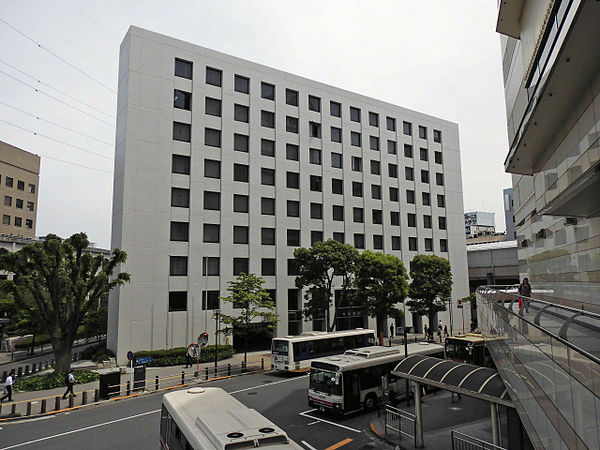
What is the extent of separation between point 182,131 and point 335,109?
65.1 feet

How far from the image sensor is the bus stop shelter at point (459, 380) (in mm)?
12471

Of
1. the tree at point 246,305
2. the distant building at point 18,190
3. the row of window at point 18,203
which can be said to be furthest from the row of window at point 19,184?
the tree at point 246,305

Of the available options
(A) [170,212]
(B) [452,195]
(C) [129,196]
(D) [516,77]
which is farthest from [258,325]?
(B) [452,195]

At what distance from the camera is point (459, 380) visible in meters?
13.7

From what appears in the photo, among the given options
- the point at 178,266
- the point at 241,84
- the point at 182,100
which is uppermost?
the point at 241,84

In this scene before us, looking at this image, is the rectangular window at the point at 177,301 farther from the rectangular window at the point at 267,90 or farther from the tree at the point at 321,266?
the rectangular window at the point at 267,90

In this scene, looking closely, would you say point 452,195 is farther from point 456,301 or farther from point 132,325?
point 132,325

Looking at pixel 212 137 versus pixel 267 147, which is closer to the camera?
pixel 212 137

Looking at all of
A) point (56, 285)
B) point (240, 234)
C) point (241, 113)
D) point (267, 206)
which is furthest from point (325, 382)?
point (241, 113)

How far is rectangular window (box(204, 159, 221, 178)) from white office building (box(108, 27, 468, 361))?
0.10m

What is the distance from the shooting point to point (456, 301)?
56.2 meters

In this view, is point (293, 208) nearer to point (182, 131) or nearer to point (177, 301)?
point (182, 131)

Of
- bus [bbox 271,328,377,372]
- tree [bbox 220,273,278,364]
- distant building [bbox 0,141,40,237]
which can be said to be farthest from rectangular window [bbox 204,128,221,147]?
distant building [bbox 0,141,40,237]

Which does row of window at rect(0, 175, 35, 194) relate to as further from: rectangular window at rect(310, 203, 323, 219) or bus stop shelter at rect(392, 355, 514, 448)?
bus stop shelter at rect(392, 355, 514, 448)
